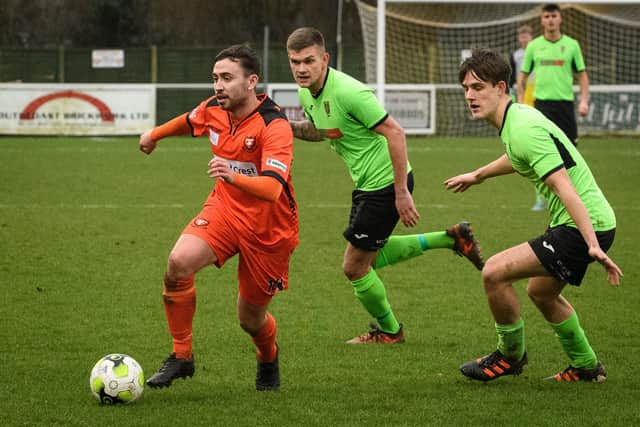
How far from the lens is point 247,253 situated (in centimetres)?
523

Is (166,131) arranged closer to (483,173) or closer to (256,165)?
(256,165)

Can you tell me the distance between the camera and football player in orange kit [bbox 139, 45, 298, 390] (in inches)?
202

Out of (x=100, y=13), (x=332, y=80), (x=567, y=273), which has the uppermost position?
(x=100, y=13)

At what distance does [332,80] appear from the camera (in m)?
6.32

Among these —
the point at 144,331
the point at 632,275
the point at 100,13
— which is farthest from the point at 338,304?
the point at 100,13

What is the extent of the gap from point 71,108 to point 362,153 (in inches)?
694

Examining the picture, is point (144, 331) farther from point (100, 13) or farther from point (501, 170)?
point (100, 13)

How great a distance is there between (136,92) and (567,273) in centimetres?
1918

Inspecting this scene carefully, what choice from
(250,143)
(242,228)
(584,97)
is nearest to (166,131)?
(250,143)

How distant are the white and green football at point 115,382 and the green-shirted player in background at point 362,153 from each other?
1870 mm

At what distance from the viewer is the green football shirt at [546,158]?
16.2 feet

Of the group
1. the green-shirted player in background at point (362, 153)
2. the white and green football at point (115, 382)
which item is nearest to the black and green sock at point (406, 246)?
the green-shirted player in background at point (362, 153)

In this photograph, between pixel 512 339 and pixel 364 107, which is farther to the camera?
pixel 364 107

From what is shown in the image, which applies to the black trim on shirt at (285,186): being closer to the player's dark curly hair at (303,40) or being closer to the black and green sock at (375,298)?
the player's dark curly hair at (303,40)
